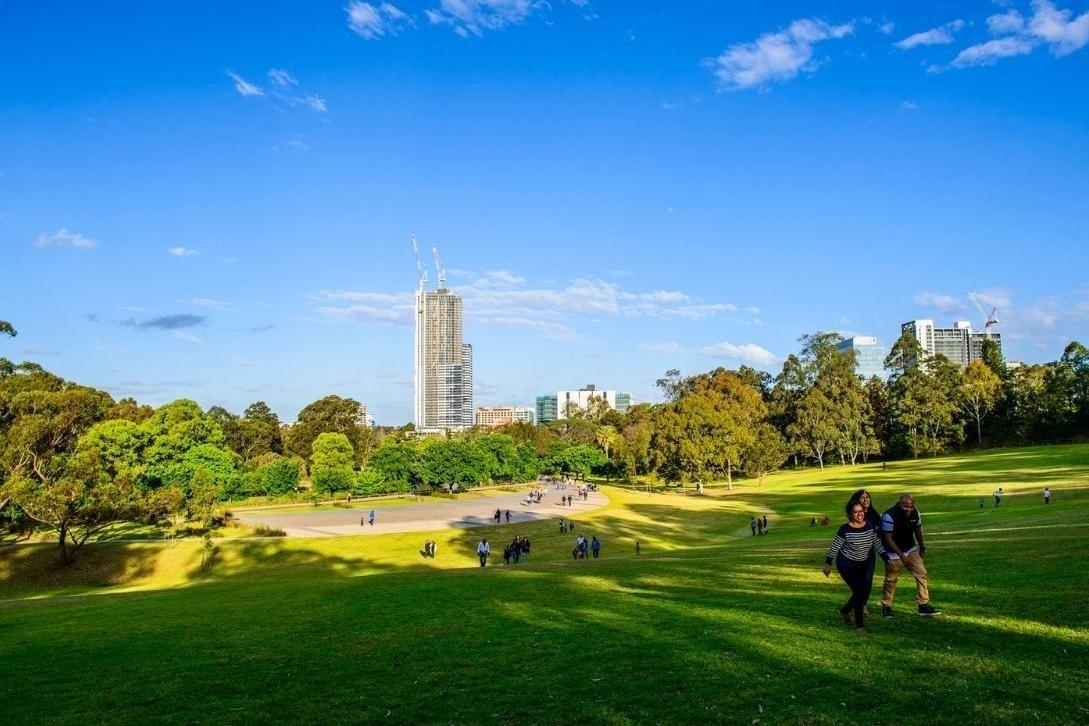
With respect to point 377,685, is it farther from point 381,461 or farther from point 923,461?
point 923,461

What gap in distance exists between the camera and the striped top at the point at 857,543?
31.3 ft

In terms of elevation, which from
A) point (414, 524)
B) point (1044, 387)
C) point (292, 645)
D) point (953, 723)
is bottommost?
point (414, 524)

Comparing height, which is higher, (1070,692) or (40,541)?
(1070,692)

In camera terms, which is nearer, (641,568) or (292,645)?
(292,645)

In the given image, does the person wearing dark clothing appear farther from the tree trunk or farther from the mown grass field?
the tree trunk

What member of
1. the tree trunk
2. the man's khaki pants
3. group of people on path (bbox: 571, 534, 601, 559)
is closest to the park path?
the tree trunk

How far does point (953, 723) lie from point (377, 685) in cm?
742

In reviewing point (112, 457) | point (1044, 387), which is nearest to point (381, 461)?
point (112, 457)

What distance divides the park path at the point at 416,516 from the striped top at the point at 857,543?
4867 cm

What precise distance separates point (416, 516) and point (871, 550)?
204 ft

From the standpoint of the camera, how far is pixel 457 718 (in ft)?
27.6

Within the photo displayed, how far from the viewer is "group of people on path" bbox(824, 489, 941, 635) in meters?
9.58

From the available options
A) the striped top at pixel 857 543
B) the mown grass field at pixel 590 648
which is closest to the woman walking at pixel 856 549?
the striped top at pixel 857 543

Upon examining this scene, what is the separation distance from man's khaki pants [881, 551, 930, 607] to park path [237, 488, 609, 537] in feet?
157
